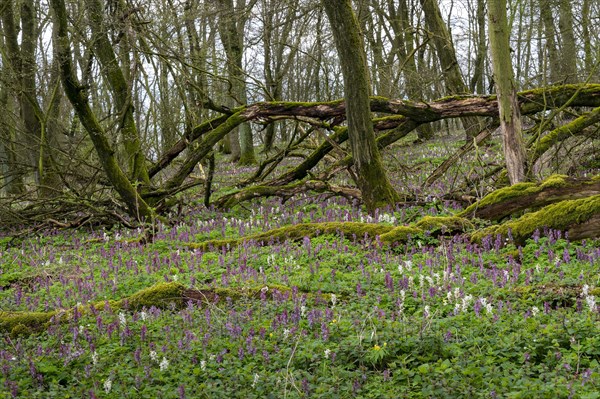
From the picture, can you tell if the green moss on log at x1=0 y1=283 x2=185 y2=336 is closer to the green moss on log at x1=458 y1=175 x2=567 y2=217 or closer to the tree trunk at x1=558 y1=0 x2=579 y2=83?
the green moss on log at x1=458 y1=175 x2=567 y2=217

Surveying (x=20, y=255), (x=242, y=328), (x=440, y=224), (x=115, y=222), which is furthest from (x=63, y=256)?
(x=440, y=224)

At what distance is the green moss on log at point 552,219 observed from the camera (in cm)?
750

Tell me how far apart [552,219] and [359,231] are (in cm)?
273

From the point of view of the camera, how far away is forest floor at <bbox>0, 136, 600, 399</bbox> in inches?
172

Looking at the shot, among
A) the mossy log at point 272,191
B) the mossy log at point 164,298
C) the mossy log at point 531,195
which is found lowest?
the mossy log at point 164,298

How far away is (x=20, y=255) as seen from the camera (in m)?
10.5

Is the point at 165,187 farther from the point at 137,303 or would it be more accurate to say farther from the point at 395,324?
the point at 395,324

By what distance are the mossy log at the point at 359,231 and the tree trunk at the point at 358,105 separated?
155cm

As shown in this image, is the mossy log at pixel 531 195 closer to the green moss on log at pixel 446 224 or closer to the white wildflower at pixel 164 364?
the green moss on log at pixel 446 224

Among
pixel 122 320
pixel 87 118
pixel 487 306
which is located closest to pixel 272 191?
pixel 87 118

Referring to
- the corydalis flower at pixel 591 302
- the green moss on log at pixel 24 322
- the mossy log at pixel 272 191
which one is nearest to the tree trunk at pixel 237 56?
the mossy log at pixel 272 191

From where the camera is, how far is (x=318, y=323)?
545cm

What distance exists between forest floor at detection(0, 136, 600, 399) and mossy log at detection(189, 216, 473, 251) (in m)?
0.18

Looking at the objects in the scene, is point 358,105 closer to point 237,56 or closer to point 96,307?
→ point 96,307
